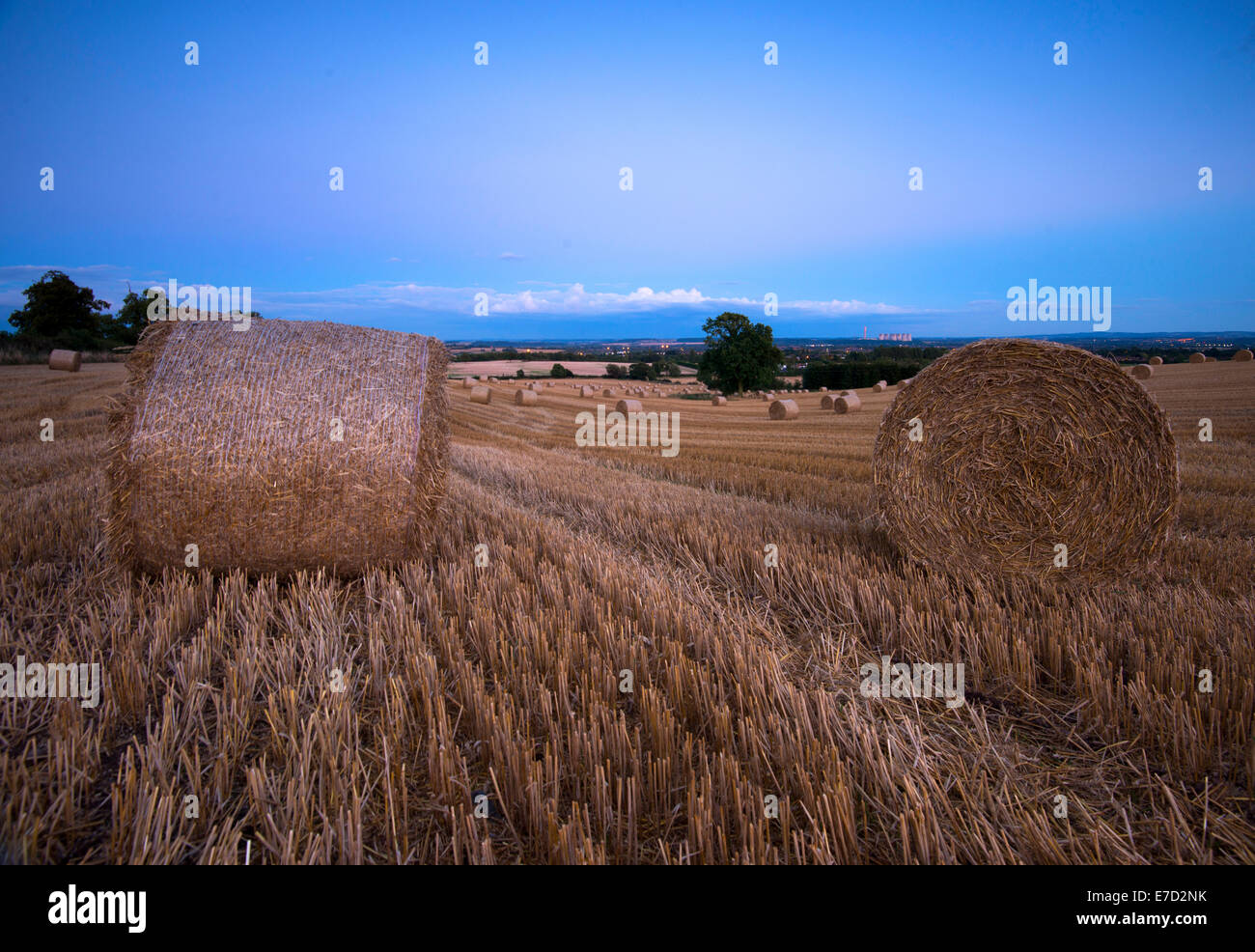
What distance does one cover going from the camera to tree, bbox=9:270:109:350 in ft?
126

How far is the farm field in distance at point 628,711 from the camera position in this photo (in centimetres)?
211

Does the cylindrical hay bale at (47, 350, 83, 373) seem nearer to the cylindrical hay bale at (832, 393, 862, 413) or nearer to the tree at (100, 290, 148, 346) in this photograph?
the tree at (100, 290, 148, 346)

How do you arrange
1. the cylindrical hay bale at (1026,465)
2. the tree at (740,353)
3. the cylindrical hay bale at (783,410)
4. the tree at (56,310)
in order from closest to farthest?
the cylindrical hay bale at (1026,465)
the cylindrical hay bale at (783,410)
the tree at (56,310)
the tree at (740,353)

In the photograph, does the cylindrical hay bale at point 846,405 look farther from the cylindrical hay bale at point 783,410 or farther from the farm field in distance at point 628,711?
the farm field in distance at point 628,711

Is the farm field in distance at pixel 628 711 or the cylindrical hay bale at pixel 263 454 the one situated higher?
the cylindrical hay bale at pixel 263 454

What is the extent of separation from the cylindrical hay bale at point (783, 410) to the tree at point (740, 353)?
25.2 metres

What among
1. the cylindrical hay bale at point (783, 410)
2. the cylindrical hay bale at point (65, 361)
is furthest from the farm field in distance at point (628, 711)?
the cylindrical hay bale at point (65, 361)

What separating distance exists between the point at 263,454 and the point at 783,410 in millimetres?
20360

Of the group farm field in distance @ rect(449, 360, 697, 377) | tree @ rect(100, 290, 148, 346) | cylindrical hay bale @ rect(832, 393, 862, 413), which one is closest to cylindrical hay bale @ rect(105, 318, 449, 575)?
cylindrical hay bale @ rect(832, 393, 862, 413)

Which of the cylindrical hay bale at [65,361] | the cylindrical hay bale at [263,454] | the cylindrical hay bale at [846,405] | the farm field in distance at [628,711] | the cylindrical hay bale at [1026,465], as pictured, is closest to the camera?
the farm field in distance at [628,711]

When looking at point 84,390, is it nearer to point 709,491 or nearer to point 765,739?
point 709,491
